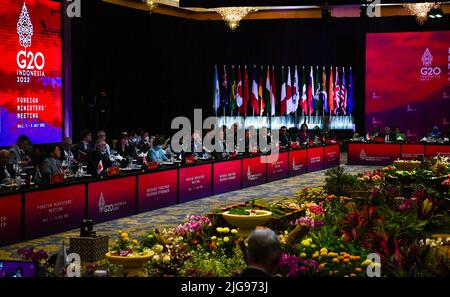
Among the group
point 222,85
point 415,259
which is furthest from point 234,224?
point 222,85

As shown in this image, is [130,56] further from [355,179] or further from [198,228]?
[198,228]

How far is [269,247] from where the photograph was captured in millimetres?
3381

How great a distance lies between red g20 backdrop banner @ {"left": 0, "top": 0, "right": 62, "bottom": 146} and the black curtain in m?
1.26

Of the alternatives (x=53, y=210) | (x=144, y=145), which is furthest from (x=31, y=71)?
(x=53, y=210)

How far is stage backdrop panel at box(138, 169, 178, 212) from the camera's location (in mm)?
12523

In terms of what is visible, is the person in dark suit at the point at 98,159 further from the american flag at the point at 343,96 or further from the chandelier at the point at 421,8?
the american flag at the point at 343,96

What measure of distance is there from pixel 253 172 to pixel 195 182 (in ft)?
8.65

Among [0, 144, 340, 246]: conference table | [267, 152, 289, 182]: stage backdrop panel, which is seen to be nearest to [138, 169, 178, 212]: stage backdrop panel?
[0, 144, 340, 246]: conference table

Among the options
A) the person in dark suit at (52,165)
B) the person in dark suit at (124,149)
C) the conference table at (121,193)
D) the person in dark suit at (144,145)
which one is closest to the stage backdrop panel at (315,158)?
the conference table at (121,193)

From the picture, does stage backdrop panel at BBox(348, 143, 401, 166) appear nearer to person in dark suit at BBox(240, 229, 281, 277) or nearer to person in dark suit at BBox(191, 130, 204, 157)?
person in dark suit at BBox(191, 130, 204, 157)

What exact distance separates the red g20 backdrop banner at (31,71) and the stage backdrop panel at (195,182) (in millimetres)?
3402

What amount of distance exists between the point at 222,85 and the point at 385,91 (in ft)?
17.3

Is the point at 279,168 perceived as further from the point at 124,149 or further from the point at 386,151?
the point at 386,151

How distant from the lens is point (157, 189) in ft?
42.6
